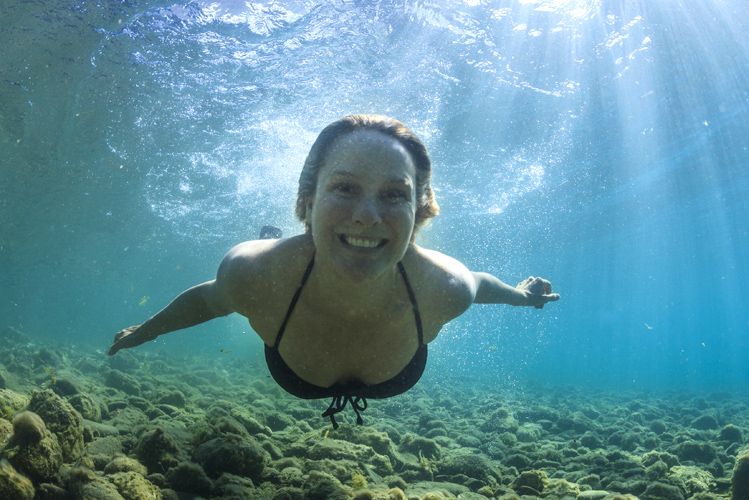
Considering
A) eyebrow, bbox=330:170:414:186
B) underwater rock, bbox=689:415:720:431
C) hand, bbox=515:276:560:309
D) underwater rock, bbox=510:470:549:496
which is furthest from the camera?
underwater rock, bbox=689:415:720:431

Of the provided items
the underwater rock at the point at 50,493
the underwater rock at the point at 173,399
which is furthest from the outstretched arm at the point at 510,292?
the underwater rock at the point at 173,399

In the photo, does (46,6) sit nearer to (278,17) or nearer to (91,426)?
(278,17)

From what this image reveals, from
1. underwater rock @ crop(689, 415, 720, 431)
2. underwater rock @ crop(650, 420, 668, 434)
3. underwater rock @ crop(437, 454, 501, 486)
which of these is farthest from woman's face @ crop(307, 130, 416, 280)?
underwater rock @ crop(689, 415, 720, 431)

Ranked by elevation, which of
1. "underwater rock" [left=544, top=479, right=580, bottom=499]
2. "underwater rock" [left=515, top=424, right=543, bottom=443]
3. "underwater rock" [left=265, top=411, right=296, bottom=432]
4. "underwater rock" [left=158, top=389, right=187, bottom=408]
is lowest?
"underwater rock" [left=515, top=424, right=543, bottom=443]

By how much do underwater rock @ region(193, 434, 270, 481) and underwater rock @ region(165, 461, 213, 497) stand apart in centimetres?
37

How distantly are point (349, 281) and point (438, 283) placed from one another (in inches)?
30.6

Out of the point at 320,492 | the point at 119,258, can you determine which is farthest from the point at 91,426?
the point at 119,258

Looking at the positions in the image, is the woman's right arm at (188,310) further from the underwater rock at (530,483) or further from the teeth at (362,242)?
the underwater rock at (530,483)

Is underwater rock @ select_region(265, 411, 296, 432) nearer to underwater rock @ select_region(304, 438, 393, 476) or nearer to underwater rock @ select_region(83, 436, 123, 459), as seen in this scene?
underwater rock @ select_region(304, 438, 393, 476)

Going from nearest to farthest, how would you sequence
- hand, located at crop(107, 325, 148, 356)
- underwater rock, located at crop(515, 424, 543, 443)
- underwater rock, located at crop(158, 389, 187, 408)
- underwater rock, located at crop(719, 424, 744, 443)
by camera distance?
hand, located at crop(107, 325, 148, 356) → underwater rock, located at crop(158, 389, 187, 408) → underwater rock, located at crop(515, 424, 543, 443) → underwater rock, located at crop(719, 424, 744, 443)

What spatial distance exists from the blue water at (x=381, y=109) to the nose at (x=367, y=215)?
10007 mm

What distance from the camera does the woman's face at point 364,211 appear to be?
90.7 inches

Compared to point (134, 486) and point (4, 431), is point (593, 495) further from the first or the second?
point (4, 431)

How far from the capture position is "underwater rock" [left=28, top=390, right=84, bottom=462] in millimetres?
3076
